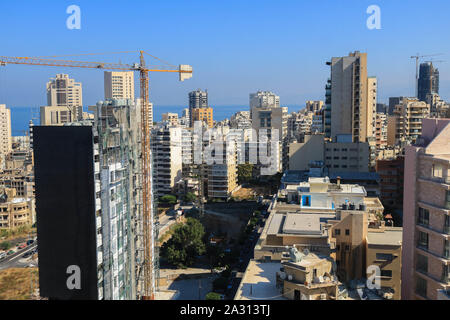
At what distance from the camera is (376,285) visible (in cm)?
824

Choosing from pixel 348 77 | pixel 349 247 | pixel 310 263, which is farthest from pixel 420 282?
pixel 348 77

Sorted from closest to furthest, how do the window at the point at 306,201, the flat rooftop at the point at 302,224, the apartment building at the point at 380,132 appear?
the flat rooftop at the point at 302,224 < the window at the point at 306,201 < the apartment building at the point at 380,132

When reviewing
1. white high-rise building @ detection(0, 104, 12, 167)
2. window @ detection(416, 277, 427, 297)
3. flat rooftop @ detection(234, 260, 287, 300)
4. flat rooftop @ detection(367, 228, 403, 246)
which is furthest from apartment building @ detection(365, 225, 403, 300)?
white high-rise building @ detection(0, 104, 12, 167)

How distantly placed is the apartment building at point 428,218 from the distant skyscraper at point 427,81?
44.7 m

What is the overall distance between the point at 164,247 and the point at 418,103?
16.7 meters

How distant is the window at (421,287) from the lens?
591 cm

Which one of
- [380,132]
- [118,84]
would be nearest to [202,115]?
[118,84]

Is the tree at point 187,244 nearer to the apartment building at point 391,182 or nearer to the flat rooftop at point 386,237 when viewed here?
the flat rooftop at point 386,237

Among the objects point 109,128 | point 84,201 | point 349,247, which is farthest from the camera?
point 349,247

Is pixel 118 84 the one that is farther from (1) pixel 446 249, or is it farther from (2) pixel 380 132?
(1) pixel 446 249

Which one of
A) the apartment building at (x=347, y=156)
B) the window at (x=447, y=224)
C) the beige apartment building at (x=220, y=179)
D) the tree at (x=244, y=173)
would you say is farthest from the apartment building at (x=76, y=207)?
the tree at (x=244, y=173)

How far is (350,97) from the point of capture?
68.6 feet

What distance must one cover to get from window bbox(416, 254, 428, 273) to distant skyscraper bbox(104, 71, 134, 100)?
45.2m
